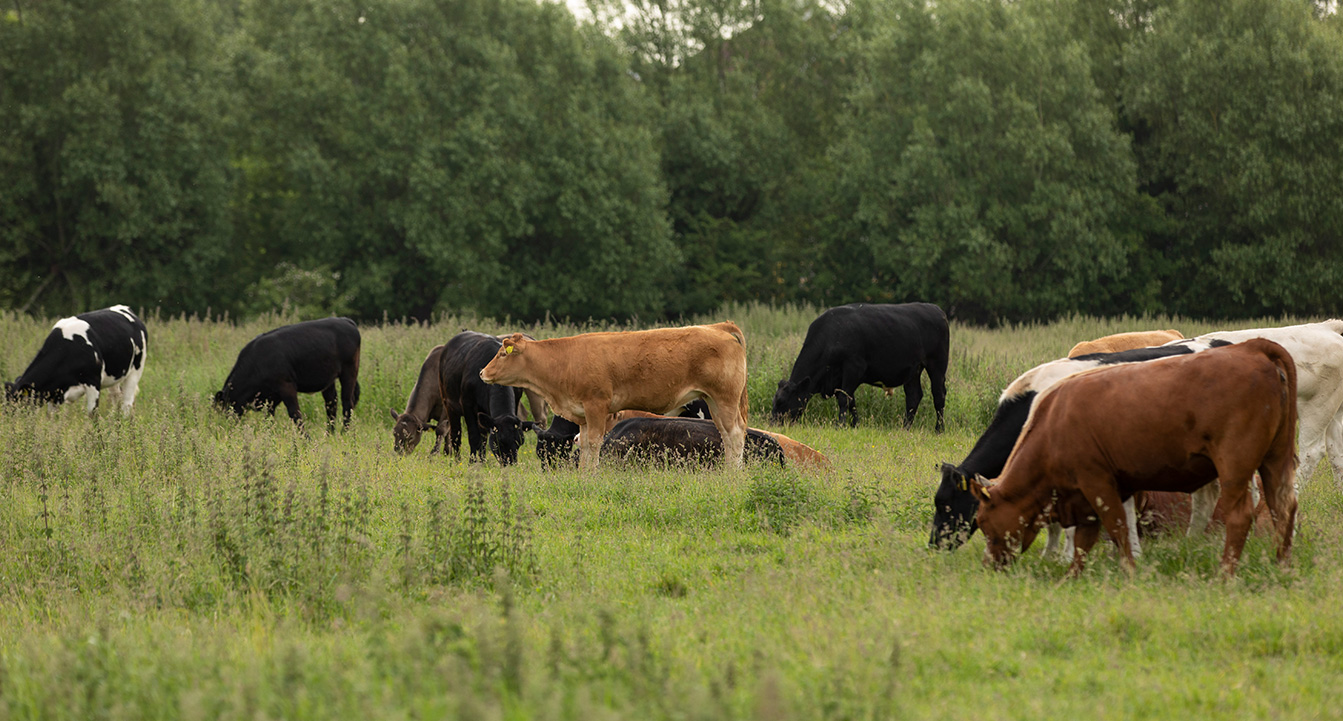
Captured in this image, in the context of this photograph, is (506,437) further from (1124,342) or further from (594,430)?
(1124,342)

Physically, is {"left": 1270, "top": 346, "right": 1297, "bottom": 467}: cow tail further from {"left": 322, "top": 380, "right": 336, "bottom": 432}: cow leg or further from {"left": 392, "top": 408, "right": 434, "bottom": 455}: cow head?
{"left": 322, "top": 380, "right": 336, "bottom": 432}: cow leg

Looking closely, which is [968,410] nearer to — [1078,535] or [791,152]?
[1078,535]

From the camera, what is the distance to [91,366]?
14.8m

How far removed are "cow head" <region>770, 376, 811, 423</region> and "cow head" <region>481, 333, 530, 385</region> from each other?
4.67 m

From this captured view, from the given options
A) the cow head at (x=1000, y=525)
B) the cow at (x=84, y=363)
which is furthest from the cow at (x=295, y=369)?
the cow head at (x=1000, y=525)

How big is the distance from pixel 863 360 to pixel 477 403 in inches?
216

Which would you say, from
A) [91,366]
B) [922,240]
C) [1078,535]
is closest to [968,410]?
[1078,535]

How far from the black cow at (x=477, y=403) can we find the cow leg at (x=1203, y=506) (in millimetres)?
6747

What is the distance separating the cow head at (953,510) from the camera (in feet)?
24.7

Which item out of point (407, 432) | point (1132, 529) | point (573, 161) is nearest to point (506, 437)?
point (407, 432)

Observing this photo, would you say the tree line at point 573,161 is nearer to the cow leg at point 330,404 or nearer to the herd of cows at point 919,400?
the cow leg at point 330,404

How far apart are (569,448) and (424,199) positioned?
23682 mm

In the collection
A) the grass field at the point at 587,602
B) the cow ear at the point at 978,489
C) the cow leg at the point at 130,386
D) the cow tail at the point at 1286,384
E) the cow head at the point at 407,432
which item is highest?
the cow tail at the point at 1286,384

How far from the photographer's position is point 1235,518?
256 inches
